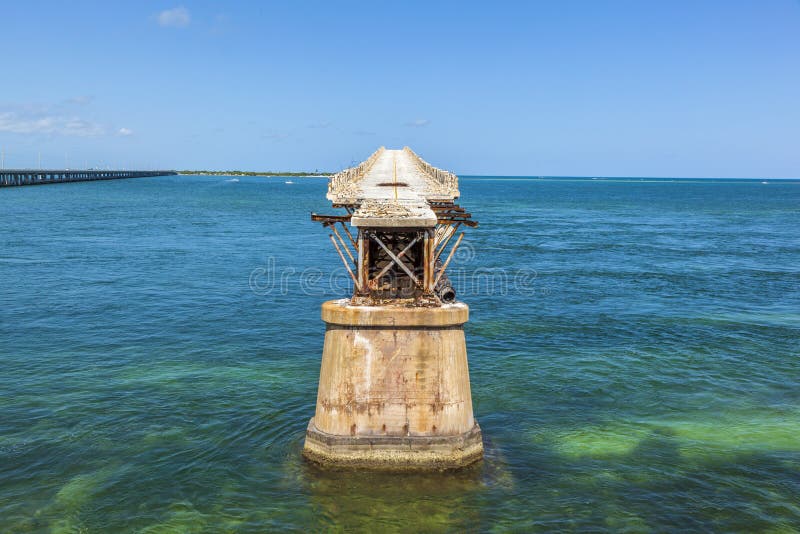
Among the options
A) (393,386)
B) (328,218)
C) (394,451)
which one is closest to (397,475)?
(394,451)

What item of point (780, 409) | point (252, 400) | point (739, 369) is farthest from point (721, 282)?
point (252, 400)

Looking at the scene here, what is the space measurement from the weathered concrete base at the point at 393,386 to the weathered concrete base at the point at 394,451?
0.08 feet

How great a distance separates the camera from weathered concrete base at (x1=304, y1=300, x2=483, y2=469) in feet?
55.7

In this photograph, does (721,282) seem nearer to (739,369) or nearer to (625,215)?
(739,369)

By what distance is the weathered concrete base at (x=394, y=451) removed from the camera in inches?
676

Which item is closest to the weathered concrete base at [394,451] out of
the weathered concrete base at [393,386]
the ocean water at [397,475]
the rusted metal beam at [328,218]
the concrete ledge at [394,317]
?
the weathered concrete base at [393,386]

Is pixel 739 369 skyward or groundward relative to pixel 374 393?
groundward

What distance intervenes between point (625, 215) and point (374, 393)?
108m

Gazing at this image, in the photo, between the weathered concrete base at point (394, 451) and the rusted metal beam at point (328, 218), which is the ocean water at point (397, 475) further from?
the rusted metal beam at point (328, 218)

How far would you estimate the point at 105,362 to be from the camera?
26.8 meters

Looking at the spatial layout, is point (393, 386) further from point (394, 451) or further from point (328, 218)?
point (328, 218)

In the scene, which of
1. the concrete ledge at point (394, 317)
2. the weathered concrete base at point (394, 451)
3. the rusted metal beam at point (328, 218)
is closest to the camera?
the concrete ledge at point (394, 317)

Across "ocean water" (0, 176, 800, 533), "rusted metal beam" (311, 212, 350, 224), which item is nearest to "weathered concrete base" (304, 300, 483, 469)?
"ocean water" (0, 176, 800, 533)

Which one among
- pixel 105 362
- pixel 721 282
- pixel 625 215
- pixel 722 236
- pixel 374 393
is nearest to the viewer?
pixel 374 393
